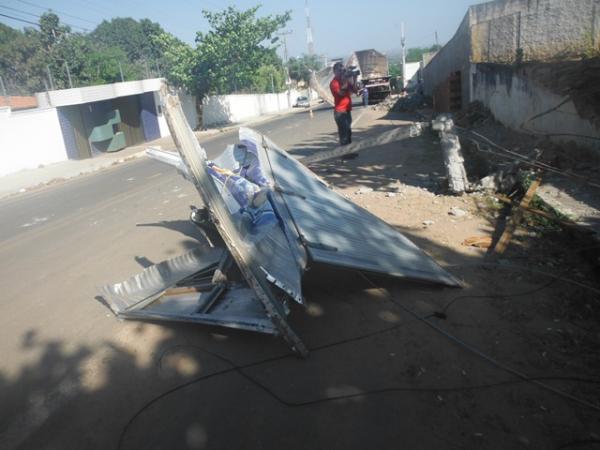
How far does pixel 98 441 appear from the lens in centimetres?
264

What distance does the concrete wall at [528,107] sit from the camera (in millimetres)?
6824

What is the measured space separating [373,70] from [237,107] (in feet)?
36.9

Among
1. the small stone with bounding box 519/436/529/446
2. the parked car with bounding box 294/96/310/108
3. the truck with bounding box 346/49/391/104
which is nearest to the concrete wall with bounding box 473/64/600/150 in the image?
the small stone with bounding box 519/436/529/446

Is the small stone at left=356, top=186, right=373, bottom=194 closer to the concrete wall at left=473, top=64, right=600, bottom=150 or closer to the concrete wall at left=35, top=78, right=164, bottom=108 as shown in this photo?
the concrete wall at left=473, top=64, right=600, bottom=150

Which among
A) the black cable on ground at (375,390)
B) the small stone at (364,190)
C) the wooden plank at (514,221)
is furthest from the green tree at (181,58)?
the black cable on ground at (375,390)

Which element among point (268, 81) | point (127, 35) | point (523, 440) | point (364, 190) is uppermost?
point (127, 35)

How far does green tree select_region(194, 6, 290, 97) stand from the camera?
25438mm

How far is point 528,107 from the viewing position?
29.6ft

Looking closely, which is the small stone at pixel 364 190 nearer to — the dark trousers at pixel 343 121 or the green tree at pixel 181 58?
the dark trousers at pixel 343 121

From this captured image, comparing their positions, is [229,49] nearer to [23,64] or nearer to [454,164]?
[454,164]

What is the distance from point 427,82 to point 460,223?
24125mm

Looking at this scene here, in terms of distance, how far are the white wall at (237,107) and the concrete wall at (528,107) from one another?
21.4 meters

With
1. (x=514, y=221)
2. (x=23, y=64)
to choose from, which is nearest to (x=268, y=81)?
(x=23, y=64)

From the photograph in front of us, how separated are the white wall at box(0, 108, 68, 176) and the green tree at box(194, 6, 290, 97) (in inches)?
388
